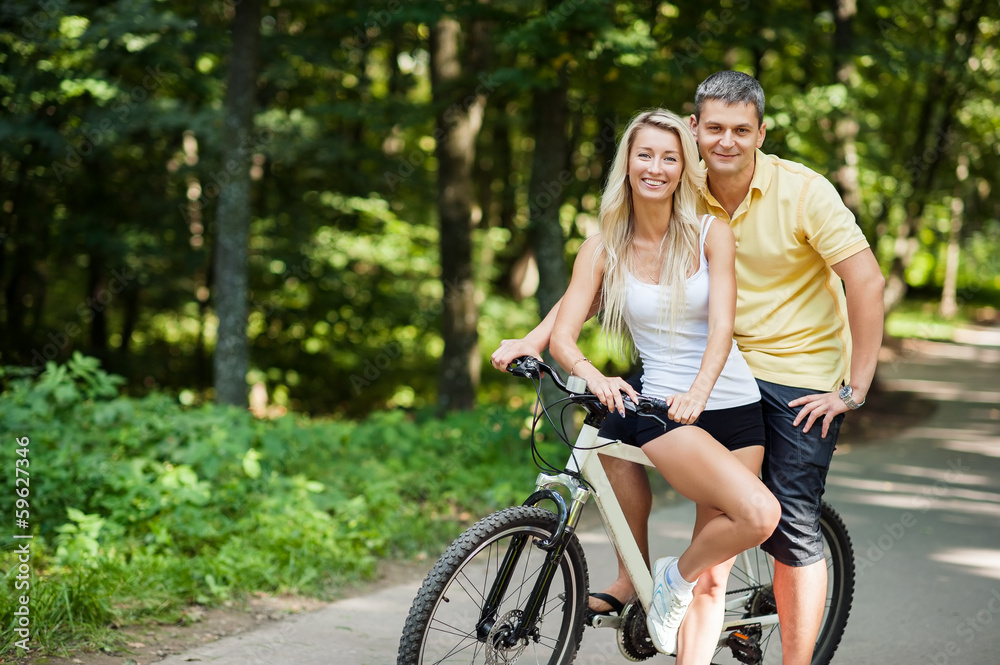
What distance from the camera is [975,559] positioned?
496cm

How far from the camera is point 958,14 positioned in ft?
40.8

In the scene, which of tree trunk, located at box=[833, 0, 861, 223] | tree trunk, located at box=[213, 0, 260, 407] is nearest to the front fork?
tree trunk, located at box=[213, 0, 260, 407]

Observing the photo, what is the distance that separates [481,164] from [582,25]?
35.3 ft

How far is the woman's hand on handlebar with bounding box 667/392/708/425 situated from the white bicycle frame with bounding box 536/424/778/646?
351mm

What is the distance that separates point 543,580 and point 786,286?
1.27 metres

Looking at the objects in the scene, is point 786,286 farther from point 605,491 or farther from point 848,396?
point 605,491

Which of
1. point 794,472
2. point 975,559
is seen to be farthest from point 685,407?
point 975,559

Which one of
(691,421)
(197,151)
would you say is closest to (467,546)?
(691,421)

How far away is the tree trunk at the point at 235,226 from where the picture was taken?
7.56 meters

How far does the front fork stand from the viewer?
2695 mm

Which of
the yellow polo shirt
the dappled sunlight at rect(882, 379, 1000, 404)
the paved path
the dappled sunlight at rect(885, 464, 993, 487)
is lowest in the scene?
the paved path
